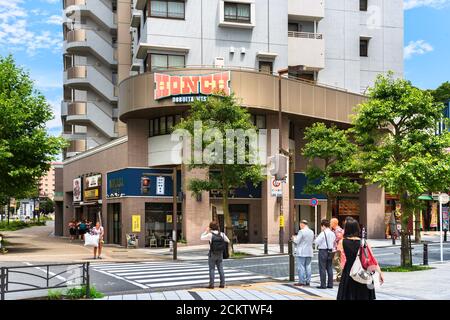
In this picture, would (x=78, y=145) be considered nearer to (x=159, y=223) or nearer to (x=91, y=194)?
(x=91, y=194)

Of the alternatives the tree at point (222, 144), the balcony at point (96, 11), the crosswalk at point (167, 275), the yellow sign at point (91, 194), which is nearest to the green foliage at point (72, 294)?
the crosswalk at point (167, 275)

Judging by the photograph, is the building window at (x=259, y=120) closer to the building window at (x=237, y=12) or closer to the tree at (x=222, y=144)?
the building window at (x=237, y=12)

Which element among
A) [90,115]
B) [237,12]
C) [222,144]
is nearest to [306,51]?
[237,12]

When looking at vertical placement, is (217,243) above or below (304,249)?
above

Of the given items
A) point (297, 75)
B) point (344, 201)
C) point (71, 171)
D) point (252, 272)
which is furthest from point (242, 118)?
point (71, 171)

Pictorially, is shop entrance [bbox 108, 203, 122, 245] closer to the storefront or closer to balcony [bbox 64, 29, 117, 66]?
the storefront

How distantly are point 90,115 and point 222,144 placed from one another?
1176 inches

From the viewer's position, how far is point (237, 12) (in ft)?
133

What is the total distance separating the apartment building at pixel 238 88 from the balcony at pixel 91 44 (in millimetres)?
9780

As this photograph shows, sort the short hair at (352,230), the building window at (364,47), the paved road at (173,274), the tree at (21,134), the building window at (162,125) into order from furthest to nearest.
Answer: the building window at (364,47)
the building window at (162,125)
the tree at (21,134)
the paved road at (173,274)
the short hair at (352,230)

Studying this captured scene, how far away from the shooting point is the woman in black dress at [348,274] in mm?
9227

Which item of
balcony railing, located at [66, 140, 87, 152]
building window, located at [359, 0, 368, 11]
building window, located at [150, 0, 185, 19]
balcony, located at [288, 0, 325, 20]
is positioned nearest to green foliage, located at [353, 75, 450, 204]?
building window, located at [150, 0, 185, 19]

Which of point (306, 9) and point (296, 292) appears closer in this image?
point (296, 292)

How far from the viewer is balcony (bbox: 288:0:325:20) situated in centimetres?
4356
